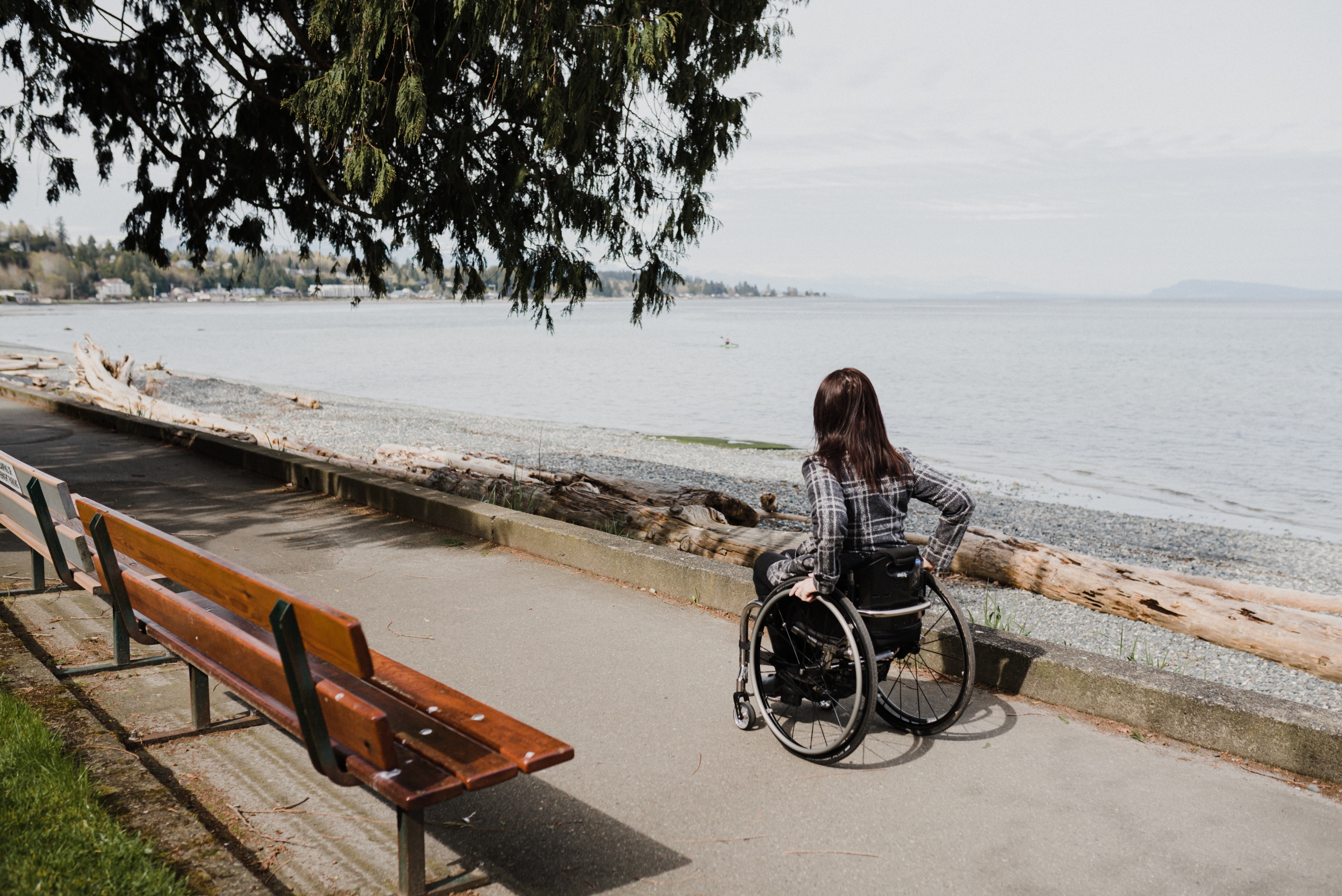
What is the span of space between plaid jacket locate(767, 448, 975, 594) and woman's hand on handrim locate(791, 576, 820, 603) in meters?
0.02

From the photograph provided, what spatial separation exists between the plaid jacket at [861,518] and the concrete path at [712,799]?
77 cm

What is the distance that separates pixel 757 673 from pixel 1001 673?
4.21ft

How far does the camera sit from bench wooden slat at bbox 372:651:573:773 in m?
2.75

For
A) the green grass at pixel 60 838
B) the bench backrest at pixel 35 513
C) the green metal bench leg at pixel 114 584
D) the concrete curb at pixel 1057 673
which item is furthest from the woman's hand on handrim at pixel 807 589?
the bench backrest at pixel 35 513

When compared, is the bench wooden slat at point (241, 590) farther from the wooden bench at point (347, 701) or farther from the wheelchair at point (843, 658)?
the wheelchair at point (843, 658)

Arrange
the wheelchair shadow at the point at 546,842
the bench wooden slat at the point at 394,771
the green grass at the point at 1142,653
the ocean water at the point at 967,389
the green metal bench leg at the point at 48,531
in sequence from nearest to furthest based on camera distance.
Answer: the bench wooden slat at the point at 394,771, the wheelchair shadow at the point at 546,842, the green metal bench leg at the point at 48,531, the green grass at the point at 1142,653, the ocean water at the point at 967,389

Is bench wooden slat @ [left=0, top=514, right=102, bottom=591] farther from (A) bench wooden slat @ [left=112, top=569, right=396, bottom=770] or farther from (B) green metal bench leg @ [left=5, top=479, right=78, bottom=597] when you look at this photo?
(A) bench wooden slat @ [left=112, top=569, right=396, bottom=770]

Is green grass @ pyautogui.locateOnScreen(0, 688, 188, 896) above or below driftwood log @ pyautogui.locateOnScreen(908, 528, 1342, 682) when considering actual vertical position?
above

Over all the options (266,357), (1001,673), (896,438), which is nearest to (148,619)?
(1001,673)

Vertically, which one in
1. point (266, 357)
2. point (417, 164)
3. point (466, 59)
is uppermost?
point (466, 59)

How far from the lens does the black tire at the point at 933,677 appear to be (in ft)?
12.9

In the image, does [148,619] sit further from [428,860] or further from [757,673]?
[757,673]

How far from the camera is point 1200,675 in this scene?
6191mm

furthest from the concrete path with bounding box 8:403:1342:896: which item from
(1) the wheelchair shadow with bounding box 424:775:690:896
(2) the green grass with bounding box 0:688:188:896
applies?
(2) the green grass with bounding box 0:688:188:896
